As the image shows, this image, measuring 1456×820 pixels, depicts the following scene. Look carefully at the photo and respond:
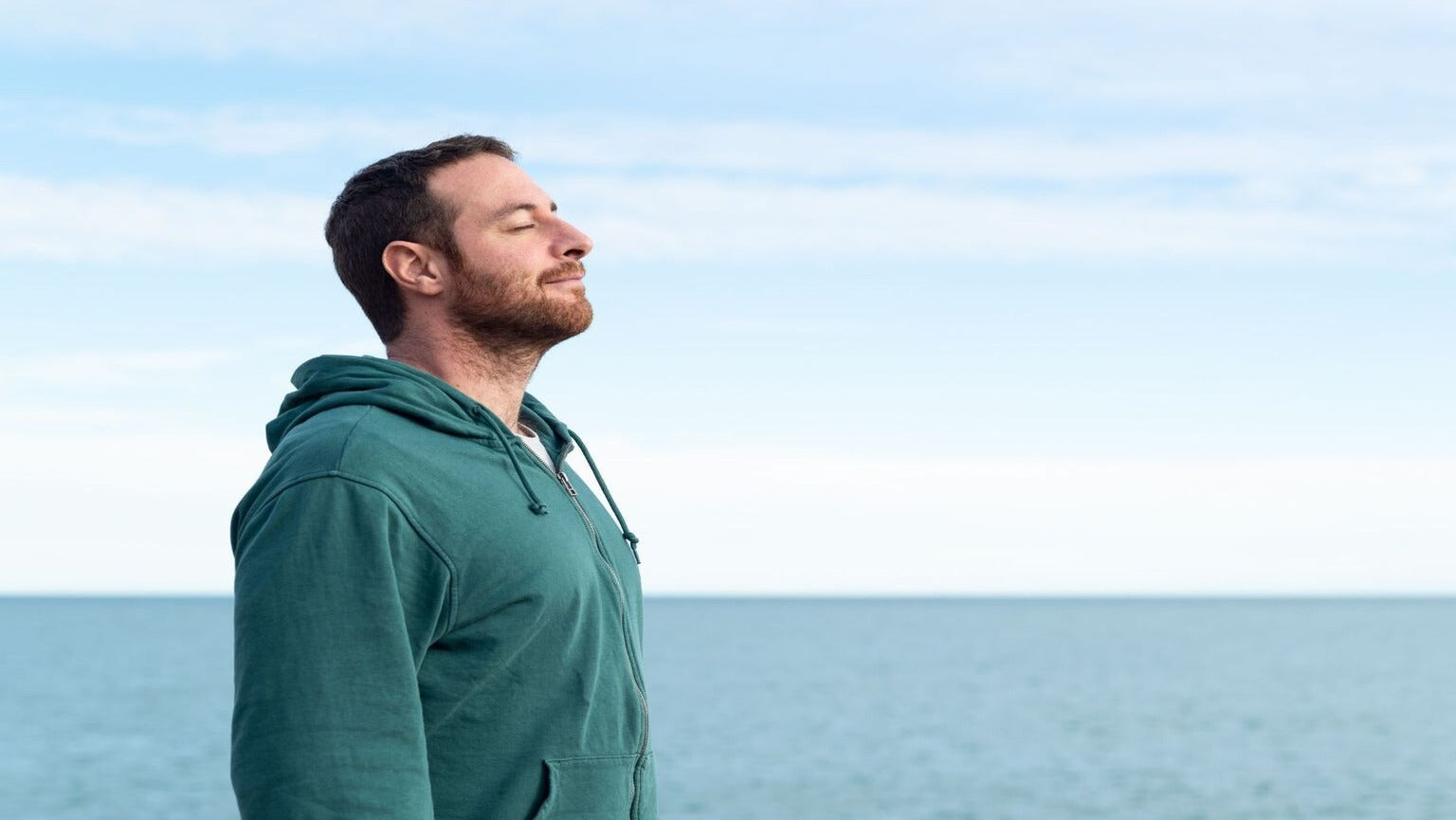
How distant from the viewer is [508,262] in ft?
9.78

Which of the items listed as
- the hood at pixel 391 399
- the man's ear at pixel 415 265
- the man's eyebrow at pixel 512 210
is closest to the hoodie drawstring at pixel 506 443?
the hood at pixel 391 399

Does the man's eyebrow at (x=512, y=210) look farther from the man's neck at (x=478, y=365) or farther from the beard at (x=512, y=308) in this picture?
the man's neck at (x=478, y=365)

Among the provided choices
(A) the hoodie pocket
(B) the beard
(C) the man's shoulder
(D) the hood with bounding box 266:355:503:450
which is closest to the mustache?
(B) the beard

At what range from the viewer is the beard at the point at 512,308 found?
2967mm

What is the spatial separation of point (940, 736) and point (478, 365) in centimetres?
5180

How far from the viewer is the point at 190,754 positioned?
48406 millimetres

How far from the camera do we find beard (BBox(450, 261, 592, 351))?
2.97 meters

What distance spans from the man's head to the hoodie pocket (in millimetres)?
881

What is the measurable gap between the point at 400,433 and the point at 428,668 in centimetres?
43

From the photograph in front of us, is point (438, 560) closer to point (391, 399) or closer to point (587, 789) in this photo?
point (391, 399)

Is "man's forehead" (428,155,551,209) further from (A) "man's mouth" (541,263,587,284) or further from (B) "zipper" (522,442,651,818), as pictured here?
(B) "zipper" (522,442,651,818)

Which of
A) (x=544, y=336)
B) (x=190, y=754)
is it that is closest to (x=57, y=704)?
(x=190, y=754)

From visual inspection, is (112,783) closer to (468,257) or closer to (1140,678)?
(468,257)

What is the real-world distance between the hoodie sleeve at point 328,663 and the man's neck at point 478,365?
58cm
